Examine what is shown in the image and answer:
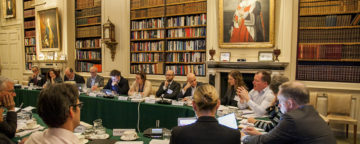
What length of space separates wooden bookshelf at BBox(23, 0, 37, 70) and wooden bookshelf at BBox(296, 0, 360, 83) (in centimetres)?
848

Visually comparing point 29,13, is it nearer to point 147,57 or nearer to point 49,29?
point 49,29

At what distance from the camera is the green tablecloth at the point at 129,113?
3.30 meters

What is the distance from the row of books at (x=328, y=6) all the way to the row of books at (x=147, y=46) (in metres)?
3.35

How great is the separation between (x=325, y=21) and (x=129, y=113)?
13.1 ft

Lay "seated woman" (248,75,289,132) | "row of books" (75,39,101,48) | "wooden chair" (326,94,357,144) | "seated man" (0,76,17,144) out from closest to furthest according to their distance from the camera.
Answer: "seated man" (0,76,17,144) < "seated woman" (248,75,289,132) < "wooden chair" (326,94,357,144) < "row of books" (75,39,101,48)

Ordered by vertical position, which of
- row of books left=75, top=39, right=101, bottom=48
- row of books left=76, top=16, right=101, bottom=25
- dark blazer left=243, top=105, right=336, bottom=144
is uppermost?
row of books left=76, top=16, right=101, bottom=25

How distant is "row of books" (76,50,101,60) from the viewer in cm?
718

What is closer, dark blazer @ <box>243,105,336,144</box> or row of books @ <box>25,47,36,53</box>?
dark blazer @ <box>243,105,336,144</box>

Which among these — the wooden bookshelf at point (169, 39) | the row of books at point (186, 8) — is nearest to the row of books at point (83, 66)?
the wooden bookshelf at point (169, 39)

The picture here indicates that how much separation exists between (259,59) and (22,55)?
8.37 meters

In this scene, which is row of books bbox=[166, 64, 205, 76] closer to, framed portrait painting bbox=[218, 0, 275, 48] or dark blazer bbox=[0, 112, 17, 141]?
framed portrait painting bbox=[218, 0, 275, 48]

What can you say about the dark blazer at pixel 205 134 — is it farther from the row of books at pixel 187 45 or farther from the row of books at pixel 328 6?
the row of books at pixel 187 45

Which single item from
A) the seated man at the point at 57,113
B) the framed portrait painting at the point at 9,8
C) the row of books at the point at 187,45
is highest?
the framed portrait painting at the point at 9,8

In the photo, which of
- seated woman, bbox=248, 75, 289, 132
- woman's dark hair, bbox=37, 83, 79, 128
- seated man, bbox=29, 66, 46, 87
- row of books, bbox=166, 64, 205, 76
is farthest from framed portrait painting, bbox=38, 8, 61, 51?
woman's dark hair, bbox=37, 83, 79, 128
